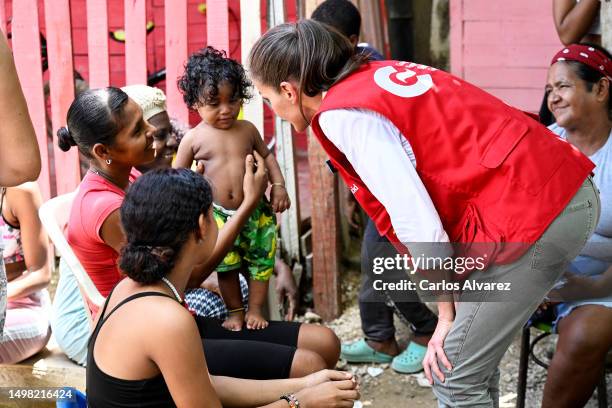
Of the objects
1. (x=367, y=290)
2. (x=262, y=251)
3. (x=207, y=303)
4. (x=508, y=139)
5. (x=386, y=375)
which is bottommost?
(x=386, y=375)

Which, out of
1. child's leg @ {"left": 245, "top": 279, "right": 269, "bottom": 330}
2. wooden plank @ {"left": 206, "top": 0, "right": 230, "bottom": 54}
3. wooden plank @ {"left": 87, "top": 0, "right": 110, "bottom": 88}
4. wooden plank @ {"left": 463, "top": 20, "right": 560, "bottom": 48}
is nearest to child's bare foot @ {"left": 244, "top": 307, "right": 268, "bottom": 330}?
child's leg @ {"left": 245, "top": 279, "right": 269, "bottom": 330}

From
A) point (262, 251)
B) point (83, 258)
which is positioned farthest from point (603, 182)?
point (83, 258)

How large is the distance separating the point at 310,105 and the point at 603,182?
1.50 metres

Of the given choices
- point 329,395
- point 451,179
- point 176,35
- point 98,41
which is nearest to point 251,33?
point 176,35

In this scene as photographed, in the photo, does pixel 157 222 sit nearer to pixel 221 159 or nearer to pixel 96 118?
pixel 96 118

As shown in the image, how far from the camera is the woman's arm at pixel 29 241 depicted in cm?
342

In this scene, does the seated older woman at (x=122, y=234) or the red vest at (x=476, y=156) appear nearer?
the red vest at (x=476, y=156)

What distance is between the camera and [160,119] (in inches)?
142

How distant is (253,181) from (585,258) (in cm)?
145

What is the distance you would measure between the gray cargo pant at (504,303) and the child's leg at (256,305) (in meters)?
0.95

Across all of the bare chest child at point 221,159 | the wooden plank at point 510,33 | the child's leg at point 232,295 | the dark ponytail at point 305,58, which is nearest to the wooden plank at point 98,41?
the bare chest child at point 221,159

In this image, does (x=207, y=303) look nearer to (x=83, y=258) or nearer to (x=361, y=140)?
(x=83, y=258)


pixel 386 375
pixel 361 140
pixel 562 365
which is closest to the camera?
pixel 361 140

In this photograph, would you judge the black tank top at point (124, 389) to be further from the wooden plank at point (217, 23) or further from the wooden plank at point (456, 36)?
the wooden plank at point (456, 36)
